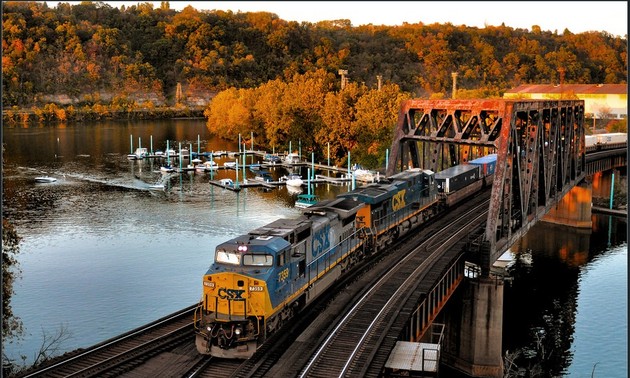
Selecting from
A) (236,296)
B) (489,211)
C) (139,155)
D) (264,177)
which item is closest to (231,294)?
(236,296)

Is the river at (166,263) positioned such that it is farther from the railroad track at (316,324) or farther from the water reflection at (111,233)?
the railroad track at (316,324)

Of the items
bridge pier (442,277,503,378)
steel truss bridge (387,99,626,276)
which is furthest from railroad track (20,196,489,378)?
steel truss bridge (387,99,626,276)

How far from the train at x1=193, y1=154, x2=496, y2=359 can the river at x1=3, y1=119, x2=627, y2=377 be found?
13.5 m

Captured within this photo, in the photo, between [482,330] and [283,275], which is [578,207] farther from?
[283,275]

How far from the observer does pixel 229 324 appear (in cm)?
2558

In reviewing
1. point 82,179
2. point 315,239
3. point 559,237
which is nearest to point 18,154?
point 82,179

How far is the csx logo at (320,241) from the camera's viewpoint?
31594 millimetres

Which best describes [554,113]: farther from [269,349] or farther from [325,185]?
[325,185]

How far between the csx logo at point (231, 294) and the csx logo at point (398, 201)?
790 inches

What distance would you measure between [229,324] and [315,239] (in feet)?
24.9

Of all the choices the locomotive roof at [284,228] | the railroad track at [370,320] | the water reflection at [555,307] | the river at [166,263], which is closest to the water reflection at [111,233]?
the river at [166,263]

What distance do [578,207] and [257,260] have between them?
60.2 meters

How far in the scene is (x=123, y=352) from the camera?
2638cm

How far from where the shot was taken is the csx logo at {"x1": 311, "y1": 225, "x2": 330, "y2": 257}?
31.6 metres
